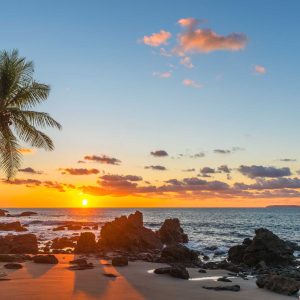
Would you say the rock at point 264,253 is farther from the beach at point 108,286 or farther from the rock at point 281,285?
the rock at point 281,285

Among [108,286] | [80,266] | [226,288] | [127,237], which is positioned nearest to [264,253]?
[127,237]

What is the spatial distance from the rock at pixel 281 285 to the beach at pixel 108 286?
1.72 ft

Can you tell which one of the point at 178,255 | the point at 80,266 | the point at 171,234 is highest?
the point at 80,266

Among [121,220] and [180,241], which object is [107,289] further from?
[180,241]

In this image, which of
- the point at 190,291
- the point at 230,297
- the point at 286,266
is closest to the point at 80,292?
the point at 190,291

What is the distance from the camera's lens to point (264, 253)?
44781 millimetres

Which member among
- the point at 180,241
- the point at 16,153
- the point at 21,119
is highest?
the point at 21,119

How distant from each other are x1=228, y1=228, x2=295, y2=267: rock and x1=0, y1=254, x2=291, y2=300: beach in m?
14.1

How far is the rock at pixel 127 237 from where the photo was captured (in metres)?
58.1

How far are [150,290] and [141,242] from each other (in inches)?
1448

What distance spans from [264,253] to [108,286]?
24.8m

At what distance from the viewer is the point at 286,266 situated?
4294 centimetres

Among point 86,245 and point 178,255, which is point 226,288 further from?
point 86,245

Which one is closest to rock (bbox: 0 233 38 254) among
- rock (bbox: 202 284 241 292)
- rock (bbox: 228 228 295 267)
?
rock (bbox: 228 228 295 267)
